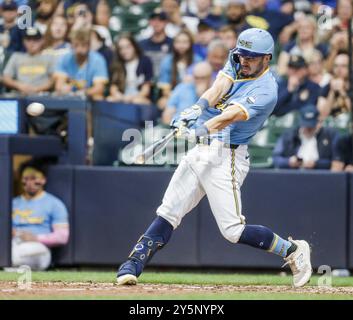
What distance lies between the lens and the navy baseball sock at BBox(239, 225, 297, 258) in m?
8.01

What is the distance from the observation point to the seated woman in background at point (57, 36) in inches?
504

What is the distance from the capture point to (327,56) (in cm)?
1210

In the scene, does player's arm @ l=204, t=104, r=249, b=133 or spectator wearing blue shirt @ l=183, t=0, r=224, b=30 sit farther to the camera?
spectator wearing blue shirt @ l=183, t=0, r=224, b=30

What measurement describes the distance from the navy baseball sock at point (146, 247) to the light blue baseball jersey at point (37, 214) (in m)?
3.52

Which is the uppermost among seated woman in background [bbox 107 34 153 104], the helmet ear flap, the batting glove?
seated woman in background [bbox 107 34 153 104]

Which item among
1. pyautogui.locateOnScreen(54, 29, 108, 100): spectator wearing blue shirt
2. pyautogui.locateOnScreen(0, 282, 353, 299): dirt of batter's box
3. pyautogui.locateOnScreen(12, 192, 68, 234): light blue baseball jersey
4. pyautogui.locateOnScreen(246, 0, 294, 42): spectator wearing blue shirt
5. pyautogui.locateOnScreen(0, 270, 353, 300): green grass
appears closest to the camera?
pyautogui.locateOnScreen(0, 270, 353, 300): green grass

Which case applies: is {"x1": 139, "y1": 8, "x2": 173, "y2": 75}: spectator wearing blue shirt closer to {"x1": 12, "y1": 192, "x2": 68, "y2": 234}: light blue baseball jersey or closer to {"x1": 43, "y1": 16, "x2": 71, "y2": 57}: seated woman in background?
{"x1": 43, "y1": 16, "x2": 71, "y2": 57}: seated woman in background

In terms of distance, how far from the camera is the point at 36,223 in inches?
448

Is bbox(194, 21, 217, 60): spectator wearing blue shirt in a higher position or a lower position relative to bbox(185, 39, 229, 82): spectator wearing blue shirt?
higher

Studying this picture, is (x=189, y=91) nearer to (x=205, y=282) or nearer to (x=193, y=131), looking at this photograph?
(x=205, y=282)

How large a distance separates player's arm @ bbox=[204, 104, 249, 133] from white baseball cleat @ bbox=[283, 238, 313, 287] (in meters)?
1.21

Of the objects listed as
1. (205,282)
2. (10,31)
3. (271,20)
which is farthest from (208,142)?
(10,31)

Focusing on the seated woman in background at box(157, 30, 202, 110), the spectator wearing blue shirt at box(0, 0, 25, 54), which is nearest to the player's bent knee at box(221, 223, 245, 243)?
the seated woman in background at box(157, 30, 202, 110)
